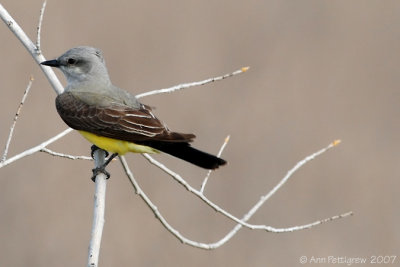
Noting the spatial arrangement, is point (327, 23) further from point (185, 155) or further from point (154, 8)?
point (185, 155)

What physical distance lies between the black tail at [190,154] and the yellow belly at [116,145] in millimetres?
85

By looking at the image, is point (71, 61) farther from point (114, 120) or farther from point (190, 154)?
point (190, 154)

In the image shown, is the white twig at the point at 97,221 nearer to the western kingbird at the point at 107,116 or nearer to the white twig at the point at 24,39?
the western kingbird at the point at 107,116

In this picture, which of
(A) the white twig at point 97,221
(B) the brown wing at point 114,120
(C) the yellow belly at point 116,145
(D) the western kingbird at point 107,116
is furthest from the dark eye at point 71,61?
(A) the white twig at point 97,221

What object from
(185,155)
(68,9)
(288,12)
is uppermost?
(288,12)

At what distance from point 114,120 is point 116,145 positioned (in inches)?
6.0

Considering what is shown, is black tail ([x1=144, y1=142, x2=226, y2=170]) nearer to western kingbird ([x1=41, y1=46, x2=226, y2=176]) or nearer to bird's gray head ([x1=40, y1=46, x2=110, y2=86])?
western kingbird ([x1=41, y1=46, x2=226, y2=176])

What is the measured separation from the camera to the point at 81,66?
17.2ft

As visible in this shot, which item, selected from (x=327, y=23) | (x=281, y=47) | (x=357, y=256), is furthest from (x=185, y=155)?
(x=327, y=23)

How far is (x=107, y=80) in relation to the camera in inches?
208

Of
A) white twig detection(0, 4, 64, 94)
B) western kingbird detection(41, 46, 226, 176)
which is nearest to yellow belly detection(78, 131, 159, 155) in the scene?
western kingbird detection(41, 46, 226, 176)

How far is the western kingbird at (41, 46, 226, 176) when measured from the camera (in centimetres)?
466

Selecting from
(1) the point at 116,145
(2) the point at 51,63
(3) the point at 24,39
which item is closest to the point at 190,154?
(1) the point at 116,145

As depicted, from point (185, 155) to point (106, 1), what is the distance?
437 cm
